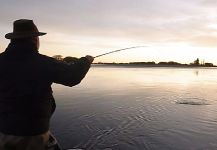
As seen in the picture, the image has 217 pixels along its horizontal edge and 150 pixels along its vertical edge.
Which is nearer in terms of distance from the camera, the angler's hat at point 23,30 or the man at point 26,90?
the man at point 26,90

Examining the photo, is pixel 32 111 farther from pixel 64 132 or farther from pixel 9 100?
pixel 64 132

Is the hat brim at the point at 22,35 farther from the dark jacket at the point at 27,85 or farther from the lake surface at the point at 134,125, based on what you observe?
the lake surface at the point at 134,125

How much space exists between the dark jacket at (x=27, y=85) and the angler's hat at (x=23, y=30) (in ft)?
0.49

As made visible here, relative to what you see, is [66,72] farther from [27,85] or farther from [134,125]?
[134,125]

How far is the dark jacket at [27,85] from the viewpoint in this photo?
3539 millimetres

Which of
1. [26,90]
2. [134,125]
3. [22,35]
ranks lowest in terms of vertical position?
[134,125]

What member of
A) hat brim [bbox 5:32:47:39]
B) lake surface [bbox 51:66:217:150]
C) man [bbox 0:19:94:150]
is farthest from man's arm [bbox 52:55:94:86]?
lake surface [bbox 51:66:217:150]

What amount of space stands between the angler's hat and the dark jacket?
15 cm

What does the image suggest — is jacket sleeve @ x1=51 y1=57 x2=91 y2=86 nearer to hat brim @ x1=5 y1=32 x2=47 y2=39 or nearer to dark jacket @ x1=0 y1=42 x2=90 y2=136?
dark jacket @ x1=0 y1=42 x2=90 y2=136

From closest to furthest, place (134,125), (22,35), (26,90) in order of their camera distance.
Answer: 1. (26,90)
2. (22,35)
3. (134,125)

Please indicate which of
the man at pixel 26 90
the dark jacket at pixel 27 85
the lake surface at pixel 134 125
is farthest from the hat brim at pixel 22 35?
the lake surface at pixel 134 125

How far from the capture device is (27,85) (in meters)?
3.54

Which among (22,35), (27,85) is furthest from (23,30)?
(27,85)

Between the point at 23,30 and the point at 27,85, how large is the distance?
1.95 ft
